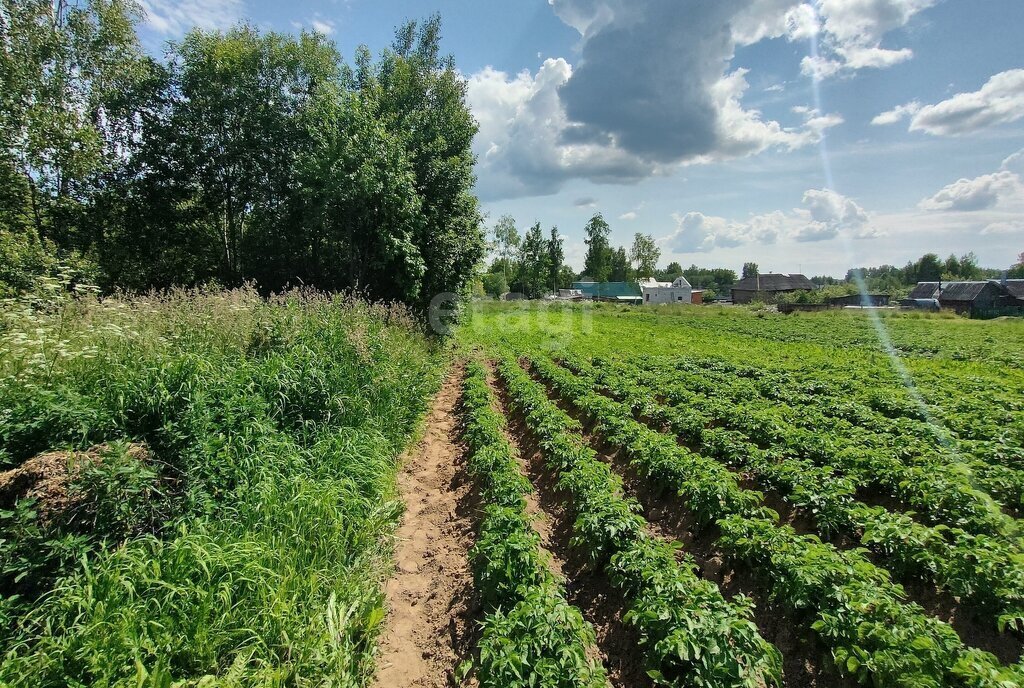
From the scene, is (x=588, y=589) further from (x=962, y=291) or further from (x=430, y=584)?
(x=962, y=291)

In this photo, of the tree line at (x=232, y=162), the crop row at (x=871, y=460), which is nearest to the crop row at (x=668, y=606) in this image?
the crop row at (x=871, y=460)

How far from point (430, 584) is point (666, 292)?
86809 millimetres

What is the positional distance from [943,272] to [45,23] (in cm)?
14855

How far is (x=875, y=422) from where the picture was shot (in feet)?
25.0

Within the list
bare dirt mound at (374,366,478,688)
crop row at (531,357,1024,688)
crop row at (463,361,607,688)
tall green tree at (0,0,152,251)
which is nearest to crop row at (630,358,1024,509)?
crop row at (531,357,1024,688)

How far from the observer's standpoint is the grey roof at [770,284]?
79625mm

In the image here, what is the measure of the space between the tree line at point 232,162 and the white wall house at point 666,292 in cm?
6684

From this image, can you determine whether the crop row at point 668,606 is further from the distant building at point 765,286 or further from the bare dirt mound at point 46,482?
the distant building at point 765,286

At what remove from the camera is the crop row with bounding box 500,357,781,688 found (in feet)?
9.04

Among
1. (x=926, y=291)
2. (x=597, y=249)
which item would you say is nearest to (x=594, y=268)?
(x=597, y=249)

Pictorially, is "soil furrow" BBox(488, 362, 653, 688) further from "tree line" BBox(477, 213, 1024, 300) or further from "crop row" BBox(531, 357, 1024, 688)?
"tree line" BBox(477, 213, 1024, 300)

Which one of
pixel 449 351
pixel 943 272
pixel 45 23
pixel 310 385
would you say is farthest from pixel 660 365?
pixel 943 272

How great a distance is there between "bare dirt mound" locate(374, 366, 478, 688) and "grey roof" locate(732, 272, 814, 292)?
86540 millimetres

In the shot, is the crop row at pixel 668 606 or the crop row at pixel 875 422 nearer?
the crop row at pixel 668 606
